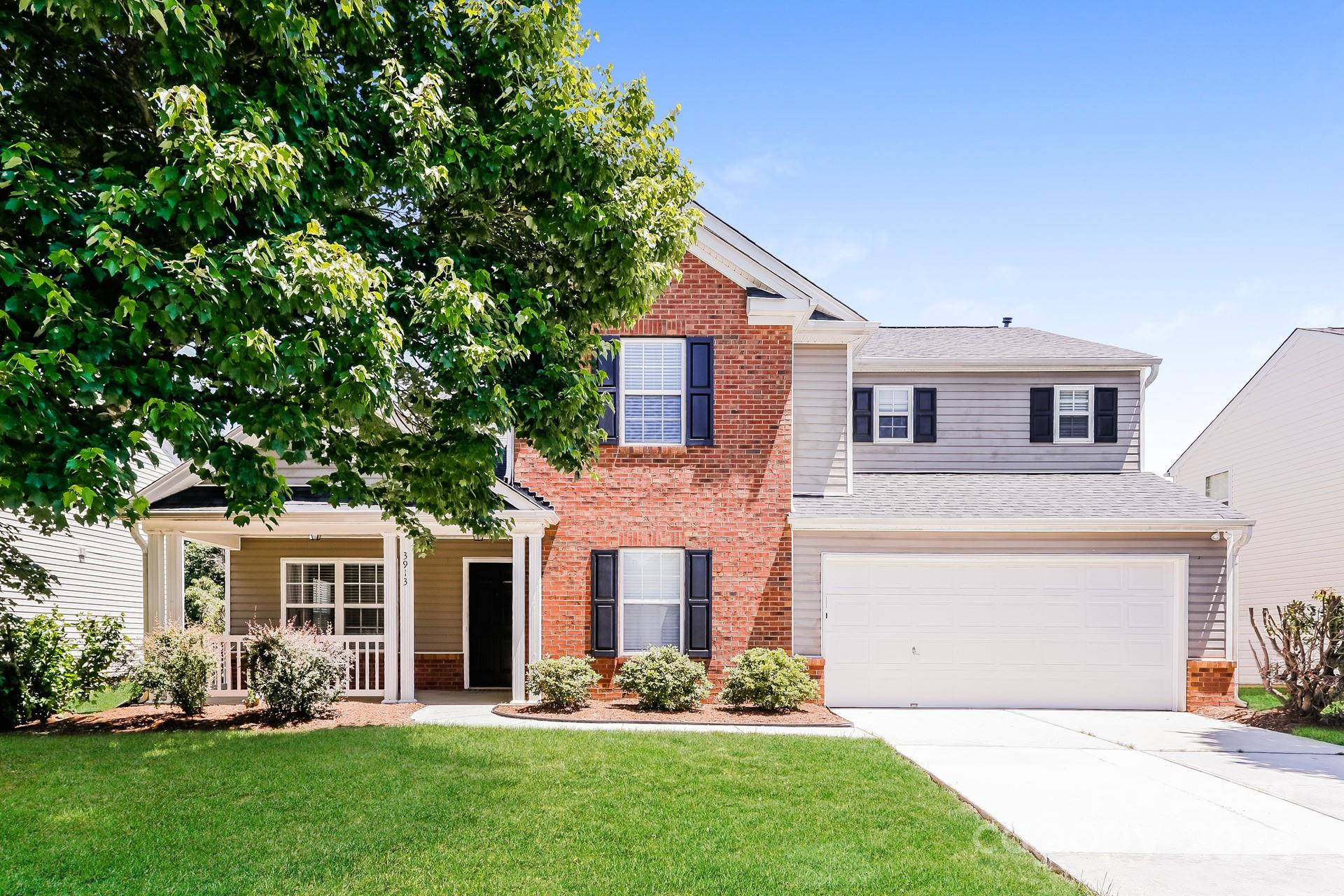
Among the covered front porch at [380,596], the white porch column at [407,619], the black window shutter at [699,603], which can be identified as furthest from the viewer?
the covered front porch at [380,596]

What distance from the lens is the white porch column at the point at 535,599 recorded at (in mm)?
Result: 12516

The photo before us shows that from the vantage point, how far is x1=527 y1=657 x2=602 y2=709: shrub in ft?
38.3

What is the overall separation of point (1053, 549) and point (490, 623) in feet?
31.0

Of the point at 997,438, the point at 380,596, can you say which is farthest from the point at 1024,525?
the point at 380,596

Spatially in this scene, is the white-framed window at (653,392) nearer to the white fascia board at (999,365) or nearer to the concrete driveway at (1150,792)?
the white fascia board at (999,365)

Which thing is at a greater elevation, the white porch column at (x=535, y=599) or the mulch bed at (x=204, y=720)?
the white porch column at (x=535, y=599)

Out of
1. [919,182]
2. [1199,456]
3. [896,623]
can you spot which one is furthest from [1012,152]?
[1199,456]

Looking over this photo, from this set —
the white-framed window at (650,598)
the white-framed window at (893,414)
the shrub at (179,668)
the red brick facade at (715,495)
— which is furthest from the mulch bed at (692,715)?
the white-framed window at (893,414)

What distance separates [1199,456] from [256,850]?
23.9 metres

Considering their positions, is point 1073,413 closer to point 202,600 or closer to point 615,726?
point 615,726

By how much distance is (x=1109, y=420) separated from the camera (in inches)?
644

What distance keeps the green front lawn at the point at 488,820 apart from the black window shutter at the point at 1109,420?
9747 mm

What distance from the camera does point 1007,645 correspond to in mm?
13312

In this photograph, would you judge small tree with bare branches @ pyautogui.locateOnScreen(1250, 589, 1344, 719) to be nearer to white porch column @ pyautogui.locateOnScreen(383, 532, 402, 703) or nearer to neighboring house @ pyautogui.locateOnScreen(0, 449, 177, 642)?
white porch column @ pyautogui.locateOnScreen(383, 532, 402, 703)
